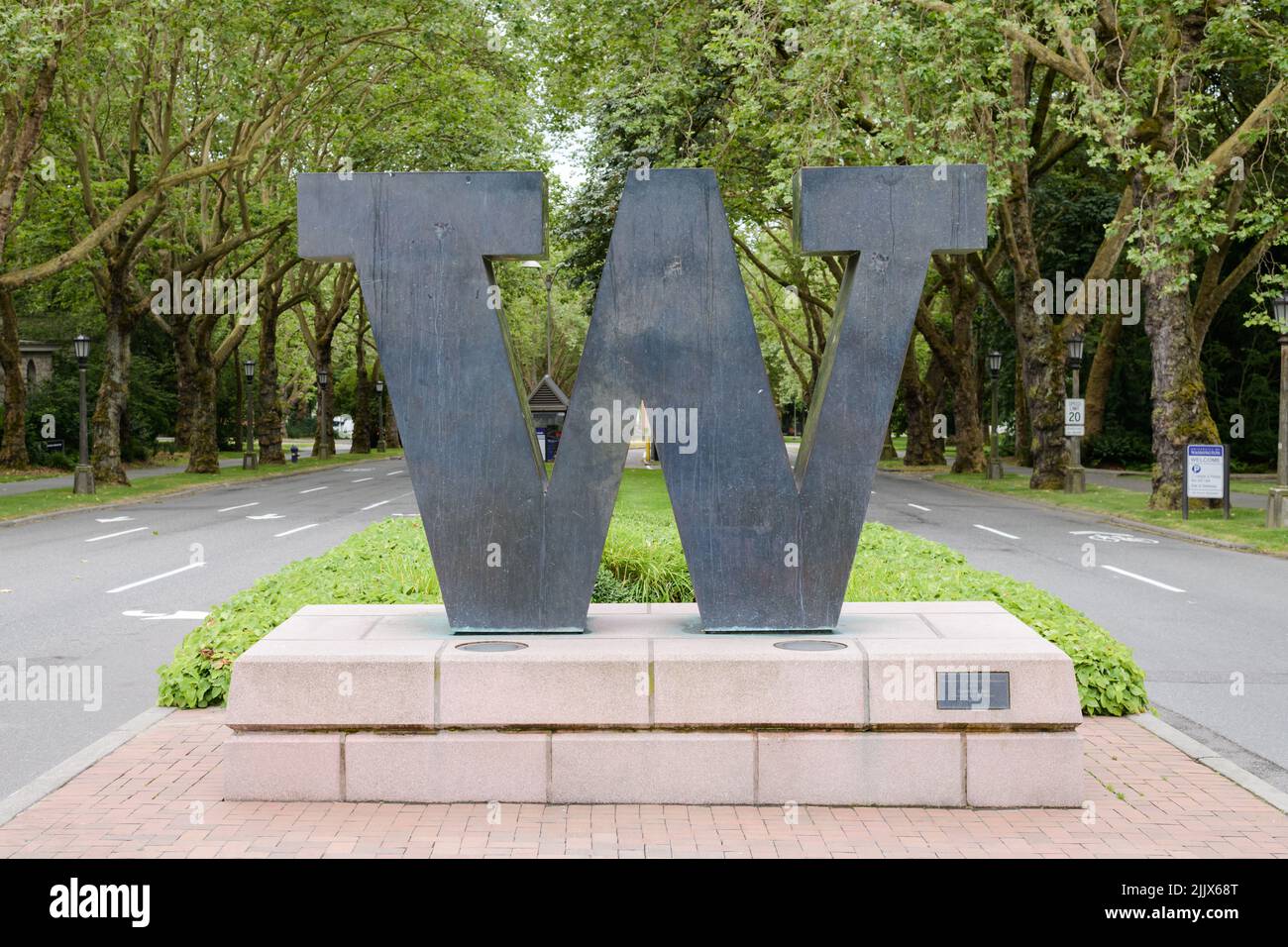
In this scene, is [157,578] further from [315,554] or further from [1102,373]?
[1102,373]

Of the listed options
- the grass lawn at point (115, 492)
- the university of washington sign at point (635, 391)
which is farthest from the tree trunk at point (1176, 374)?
the grass lawn at point (115, 492)

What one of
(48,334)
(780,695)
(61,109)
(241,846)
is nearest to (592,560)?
(780,695)

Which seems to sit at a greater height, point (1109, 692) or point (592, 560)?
point (592, 560)

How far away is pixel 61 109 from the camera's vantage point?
26484 mm

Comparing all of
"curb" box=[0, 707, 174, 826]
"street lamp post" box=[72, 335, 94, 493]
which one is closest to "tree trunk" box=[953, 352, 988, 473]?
"street lamp post" box=[72, 335, 94, 493]

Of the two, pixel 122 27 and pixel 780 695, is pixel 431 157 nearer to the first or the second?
pixel 122 27

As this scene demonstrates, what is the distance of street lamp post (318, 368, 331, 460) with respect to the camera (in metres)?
50.0

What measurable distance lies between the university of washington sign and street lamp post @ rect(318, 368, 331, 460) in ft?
146

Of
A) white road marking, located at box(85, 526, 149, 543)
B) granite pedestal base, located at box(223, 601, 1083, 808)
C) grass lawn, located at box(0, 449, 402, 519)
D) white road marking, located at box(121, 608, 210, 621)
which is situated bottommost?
white road marking, located at box(85, 526, 149, 543)

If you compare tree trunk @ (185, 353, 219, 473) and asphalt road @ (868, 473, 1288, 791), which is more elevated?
tree trunk @ (185, 353, 219, 473)

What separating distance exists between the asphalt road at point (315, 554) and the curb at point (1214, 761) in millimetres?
214

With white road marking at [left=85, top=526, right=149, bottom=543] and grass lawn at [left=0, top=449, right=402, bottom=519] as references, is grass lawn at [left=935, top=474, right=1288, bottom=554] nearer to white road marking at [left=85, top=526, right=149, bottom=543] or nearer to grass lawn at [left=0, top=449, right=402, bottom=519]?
white road marking at [left=85, top=526, right=149, bottom=543]

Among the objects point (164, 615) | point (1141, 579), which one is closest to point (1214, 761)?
point (1141, 579)

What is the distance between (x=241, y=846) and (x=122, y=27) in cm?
2132
